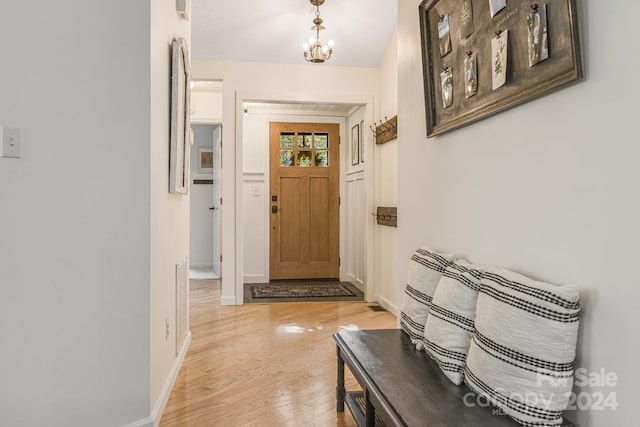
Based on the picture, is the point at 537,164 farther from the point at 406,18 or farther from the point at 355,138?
the point at 355,138

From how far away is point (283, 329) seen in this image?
12.4 feet

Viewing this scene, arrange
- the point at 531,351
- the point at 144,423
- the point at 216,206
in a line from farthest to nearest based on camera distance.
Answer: the point at 216,206 < the point at 144,423 < the point at 531,351

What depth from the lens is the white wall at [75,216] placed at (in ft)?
5.85

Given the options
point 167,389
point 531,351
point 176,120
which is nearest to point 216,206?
point 176,120

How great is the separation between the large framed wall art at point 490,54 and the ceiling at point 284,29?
6.34 ft

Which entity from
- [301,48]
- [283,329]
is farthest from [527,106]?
[301,48]

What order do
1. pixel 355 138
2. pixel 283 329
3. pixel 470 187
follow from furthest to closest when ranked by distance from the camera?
pixel 355 138, pixel 283 329, pixel 470 187

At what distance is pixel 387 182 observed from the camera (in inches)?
181

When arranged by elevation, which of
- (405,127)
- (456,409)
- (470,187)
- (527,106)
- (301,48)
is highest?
(301,48)

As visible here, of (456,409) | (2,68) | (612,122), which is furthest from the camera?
(2,68)

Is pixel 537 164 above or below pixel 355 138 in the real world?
below

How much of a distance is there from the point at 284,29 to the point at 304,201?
2.50 meters

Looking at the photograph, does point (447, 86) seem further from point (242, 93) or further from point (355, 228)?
point (355, 228)

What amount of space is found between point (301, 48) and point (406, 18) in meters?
2.04
